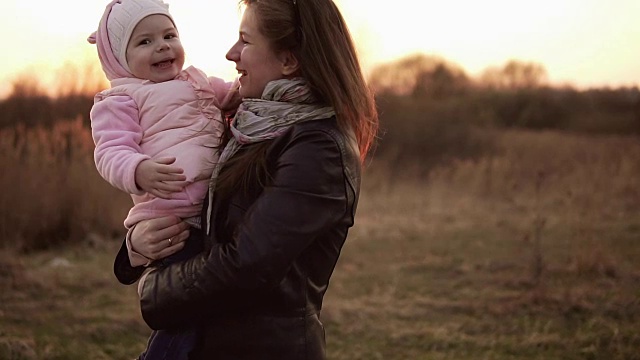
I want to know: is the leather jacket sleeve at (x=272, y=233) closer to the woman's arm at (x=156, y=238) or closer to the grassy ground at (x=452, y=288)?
the woman's arm at (x=156, y=238)

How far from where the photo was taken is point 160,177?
67.6 inches

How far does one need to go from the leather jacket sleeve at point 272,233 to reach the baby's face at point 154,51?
0.49 meters

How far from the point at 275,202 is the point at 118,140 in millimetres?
491

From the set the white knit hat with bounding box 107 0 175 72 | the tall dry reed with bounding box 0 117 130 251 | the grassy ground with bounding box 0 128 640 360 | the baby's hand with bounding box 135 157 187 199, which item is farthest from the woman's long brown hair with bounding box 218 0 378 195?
the tall dry reed with bounding box 0 117 130 251

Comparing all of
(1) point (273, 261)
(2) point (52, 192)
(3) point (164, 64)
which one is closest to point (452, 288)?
(2) point (52, 192)

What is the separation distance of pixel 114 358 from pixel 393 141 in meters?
13.5

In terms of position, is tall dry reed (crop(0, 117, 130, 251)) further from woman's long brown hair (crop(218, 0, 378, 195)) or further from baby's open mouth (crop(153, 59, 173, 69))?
woman's long brown hair (crop(218, 0, 378, 195))

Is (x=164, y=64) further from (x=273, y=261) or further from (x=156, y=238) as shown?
(x=273, y=261)

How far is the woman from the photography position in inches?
60.6

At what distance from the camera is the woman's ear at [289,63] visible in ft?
5.62

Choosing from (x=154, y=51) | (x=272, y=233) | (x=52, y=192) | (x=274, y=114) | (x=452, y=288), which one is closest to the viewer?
(x=272, y=233)

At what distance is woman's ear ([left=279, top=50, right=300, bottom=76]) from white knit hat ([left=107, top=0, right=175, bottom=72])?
0.47 m

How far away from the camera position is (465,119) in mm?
18688

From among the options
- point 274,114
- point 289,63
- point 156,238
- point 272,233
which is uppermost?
point 289,63
